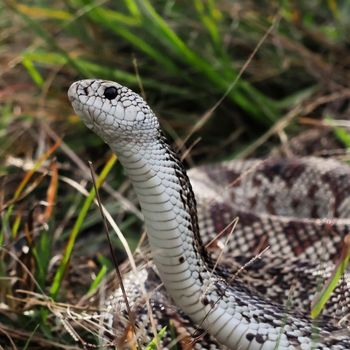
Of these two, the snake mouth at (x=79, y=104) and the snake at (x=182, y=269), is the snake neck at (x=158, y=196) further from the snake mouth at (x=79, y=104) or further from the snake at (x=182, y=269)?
the snake mouth at (x=79, y=104)

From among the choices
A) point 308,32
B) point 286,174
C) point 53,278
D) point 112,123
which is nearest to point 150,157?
point 112,123

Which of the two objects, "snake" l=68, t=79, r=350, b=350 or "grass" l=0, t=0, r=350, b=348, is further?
"grass" l=0, t=0, r=350, b=348

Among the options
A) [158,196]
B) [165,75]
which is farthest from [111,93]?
[165,75]

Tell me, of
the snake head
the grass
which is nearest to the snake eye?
the snake head

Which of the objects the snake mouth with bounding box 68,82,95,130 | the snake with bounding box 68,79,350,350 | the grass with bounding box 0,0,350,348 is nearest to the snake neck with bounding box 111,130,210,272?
the snake with bounding box 68,79,350,350

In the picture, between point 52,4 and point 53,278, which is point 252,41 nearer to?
point 52,4

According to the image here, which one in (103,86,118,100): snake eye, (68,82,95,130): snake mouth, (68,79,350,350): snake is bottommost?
(68,79,350,350): snake

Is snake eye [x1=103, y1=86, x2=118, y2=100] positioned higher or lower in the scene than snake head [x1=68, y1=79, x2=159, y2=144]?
higher

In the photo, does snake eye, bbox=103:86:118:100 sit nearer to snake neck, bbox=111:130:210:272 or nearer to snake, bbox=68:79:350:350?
snake, bbox=68:79:350:350

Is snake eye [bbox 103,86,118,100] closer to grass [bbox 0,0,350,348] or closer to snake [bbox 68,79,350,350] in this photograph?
snake [bbox 68,79,350,350]
